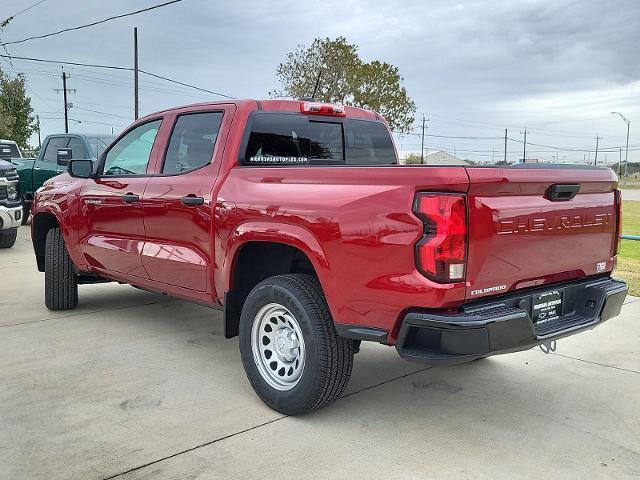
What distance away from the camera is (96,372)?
4238 mm

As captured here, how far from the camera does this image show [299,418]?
11.6 ft

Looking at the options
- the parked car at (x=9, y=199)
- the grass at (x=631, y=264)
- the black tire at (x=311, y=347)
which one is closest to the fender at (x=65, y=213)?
the black tire at (x=311, y=347)

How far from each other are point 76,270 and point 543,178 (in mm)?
4401

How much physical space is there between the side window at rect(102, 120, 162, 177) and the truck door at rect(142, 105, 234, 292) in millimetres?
260

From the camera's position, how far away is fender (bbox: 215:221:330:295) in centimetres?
321

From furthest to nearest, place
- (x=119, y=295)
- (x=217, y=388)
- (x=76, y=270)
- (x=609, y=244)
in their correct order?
(x=119, y=295)
(x=76, y=270)
(x=217, y=388)
(x=609, y=244)

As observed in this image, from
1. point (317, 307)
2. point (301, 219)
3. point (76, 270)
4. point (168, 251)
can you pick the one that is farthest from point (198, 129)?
point (76, 270)

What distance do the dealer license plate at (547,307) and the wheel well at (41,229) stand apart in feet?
15.6

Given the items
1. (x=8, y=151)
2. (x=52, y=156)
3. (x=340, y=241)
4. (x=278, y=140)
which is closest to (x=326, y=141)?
(x=278, y=140)

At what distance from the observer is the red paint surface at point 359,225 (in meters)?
2.83

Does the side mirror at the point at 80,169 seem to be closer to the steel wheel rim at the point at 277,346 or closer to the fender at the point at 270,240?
the fender at the point at 270,240

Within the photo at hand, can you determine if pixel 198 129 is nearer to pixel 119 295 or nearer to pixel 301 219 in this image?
pixel 301 219

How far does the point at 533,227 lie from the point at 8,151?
43.8 feet

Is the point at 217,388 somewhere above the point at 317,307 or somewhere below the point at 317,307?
below
